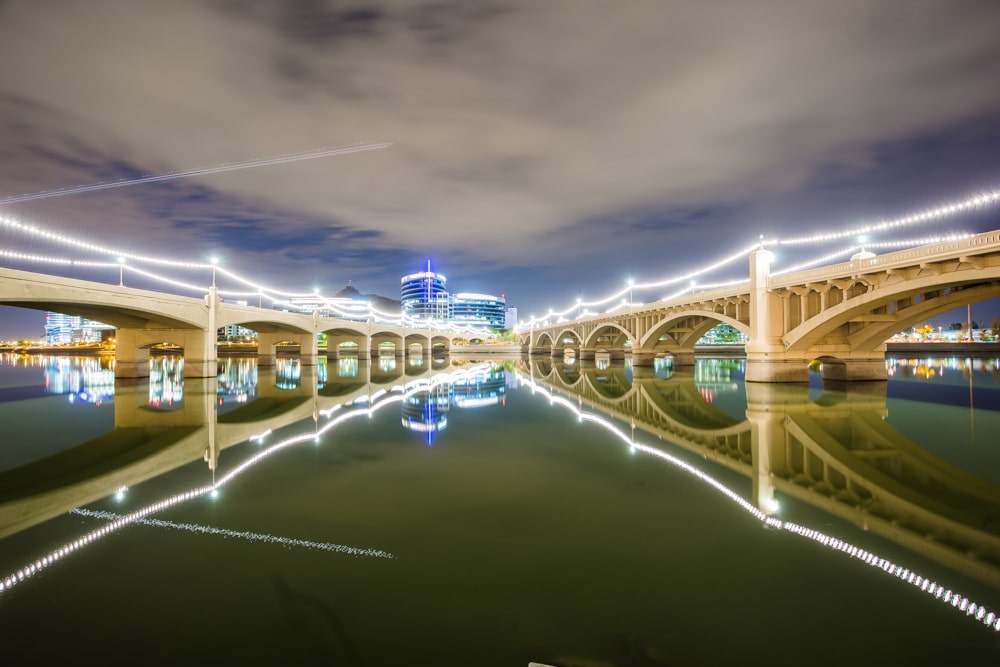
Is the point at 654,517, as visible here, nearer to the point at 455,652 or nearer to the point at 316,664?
the point at 455,652

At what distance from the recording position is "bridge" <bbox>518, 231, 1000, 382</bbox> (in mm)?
18906

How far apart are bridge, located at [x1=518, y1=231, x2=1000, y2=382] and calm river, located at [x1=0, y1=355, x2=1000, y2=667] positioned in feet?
29.6

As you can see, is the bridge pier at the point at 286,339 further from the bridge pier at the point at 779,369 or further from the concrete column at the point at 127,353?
the bridge pier at the point at 779,369

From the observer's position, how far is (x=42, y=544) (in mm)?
6055

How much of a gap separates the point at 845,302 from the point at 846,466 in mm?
16045

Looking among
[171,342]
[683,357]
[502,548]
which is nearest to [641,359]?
[683,357]

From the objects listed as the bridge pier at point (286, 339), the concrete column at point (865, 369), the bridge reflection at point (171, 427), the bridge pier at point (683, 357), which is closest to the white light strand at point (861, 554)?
the bridge reflection at point (171, 427)

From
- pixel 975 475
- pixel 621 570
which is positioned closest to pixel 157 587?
pixel 621 570

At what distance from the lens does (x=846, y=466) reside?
1025 centimetres

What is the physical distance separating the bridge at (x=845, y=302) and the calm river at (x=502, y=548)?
9028 mm

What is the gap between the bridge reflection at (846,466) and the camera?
646cm

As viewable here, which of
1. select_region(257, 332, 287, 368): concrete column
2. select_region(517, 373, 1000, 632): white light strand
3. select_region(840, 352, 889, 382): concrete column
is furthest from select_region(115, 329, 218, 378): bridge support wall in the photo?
select_region(840, 352, 889, 382): concrete column

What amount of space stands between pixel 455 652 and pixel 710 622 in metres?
2.32

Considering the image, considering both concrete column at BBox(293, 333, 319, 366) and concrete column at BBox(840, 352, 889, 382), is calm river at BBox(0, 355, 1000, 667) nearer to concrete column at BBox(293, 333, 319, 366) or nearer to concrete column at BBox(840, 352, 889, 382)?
concrete column at BBox(840, 352, 889, 382)
